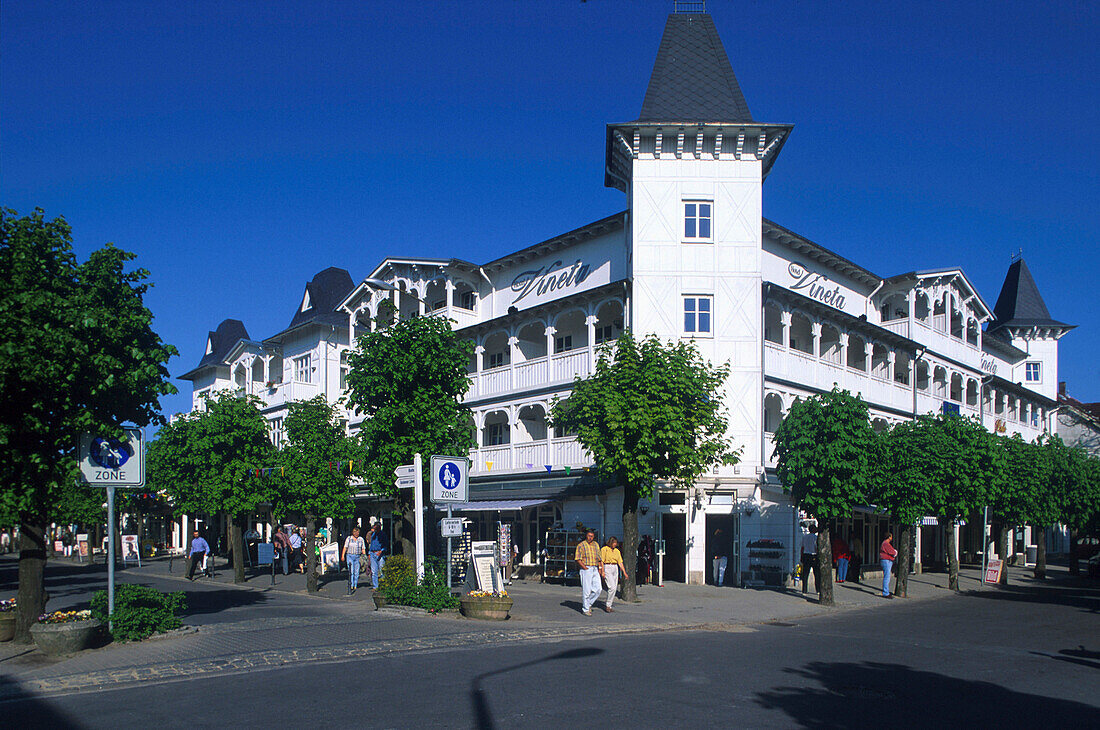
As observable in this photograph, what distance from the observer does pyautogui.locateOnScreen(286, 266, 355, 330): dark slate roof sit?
50.1 meters

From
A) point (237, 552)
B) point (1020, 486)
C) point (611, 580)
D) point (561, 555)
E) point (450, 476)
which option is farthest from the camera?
point (1020, 486)

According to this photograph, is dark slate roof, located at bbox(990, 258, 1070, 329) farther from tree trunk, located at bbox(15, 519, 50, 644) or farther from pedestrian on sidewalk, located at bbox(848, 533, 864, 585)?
tree trunk, located at bbox(15, 519, 50, 644)

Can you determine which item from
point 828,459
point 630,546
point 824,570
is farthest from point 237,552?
point 828,459

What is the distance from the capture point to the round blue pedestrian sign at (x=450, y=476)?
16.8 metres

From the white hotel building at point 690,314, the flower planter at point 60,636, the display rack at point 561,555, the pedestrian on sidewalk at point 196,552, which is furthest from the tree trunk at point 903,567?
the pedestrian on sidewalk at point 196,552

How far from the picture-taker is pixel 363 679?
1009 cm

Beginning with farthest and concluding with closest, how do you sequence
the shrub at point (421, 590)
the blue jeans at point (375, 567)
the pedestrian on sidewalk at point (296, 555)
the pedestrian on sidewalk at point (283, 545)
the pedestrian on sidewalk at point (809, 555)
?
the pedestrian on sidewalk at point (296, 555) → the pedestrian on sidewalk at point (283, 545) → the pedestrian on sidewalk at point (809, 555) → the blue jeans at point (375, 567) → the shrub at point (421, 590)

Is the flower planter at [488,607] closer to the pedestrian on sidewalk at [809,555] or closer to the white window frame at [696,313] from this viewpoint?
the pedestrian on sidewalk at [809,555]

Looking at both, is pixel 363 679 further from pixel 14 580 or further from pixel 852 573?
pixel 14 580

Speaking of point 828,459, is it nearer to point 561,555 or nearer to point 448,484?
point 561,555

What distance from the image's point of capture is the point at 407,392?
21.4m

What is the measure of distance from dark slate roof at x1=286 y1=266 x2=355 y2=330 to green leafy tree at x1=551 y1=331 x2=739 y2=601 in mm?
30432

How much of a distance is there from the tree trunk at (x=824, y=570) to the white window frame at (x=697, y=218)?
11.0 meters

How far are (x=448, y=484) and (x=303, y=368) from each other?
33459 millimetres
